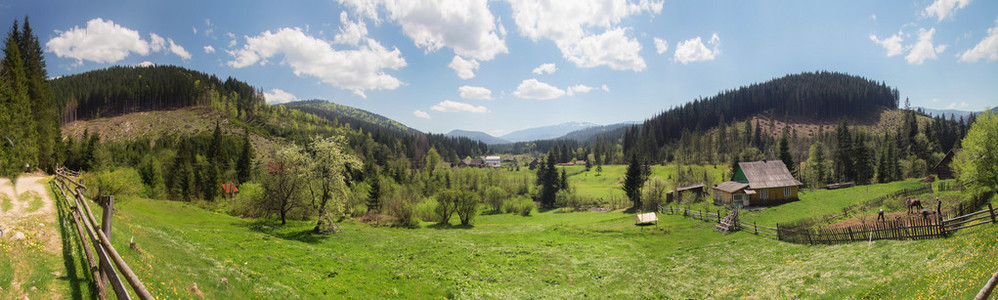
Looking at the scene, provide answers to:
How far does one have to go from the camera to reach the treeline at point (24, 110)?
25.3 m

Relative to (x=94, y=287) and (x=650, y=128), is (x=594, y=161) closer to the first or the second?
(x=650, y=128)

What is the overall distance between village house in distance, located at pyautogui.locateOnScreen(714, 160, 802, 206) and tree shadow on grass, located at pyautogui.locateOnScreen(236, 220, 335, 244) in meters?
56.4

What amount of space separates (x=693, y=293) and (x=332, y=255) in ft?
72.3

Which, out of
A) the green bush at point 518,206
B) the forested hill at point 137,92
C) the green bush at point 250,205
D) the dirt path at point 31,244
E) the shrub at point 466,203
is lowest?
the green bush at point 518,206

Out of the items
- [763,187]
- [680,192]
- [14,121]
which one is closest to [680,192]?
[680,192]

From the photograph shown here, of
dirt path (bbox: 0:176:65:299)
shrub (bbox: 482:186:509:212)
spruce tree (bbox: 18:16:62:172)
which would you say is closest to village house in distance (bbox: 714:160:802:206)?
shrub (bbox: 482:186:509:212)

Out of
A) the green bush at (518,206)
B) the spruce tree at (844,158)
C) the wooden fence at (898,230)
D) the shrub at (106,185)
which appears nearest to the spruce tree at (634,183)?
the green bush at (518,206)

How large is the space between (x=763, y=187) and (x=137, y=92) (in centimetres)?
19610

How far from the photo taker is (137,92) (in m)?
131

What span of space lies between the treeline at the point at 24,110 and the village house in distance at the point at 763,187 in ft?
250

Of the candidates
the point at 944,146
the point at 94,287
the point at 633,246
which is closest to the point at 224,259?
the point at 94,287

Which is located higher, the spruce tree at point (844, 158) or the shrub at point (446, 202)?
the spruce tree at point (844, 158)

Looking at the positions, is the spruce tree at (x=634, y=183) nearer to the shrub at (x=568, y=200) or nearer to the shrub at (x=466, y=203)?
the shrub at (x=568, y=200)

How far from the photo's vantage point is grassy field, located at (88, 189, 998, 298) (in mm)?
13039
